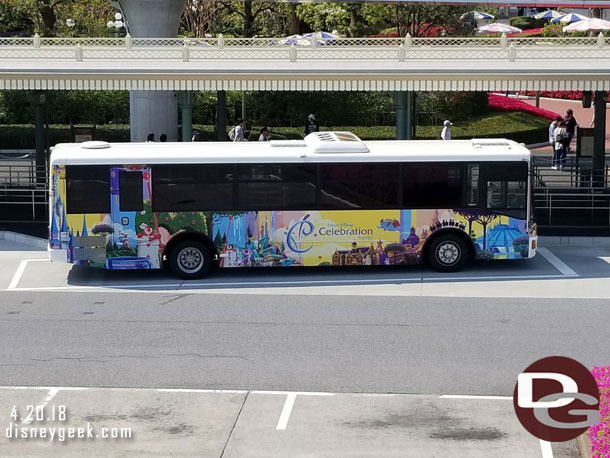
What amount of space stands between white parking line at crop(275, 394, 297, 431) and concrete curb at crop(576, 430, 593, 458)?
298cm

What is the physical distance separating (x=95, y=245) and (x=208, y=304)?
2948mm

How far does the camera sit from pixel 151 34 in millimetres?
33594

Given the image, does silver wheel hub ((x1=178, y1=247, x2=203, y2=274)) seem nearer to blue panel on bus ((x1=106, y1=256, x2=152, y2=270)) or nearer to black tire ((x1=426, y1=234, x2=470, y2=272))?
blue panel on bus ((x1=106, y1=256, x2=152, y2=270))

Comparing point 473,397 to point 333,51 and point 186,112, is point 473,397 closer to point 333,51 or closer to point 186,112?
point 333,51

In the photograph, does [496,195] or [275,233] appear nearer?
[275,233]

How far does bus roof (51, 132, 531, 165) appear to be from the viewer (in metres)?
19.0

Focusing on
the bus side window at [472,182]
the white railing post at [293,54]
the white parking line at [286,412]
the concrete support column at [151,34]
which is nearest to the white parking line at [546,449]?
the white parking line at [286,412]

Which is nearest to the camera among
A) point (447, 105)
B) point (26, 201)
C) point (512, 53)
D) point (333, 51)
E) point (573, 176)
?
point (512, 53)

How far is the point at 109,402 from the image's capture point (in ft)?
39.2

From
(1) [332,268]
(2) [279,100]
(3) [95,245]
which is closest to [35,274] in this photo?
(3) [95,245]

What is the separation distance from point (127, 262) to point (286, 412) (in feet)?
26.9

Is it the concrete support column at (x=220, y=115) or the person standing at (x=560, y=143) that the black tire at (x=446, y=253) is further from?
the person standing at (x=560, y=143)

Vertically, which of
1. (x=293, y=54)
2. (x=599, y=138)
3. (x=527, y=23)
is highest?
(x=527, y=23)

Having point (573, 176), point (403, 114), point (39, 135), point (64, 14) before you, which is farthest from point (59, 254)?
point (64, 14)
